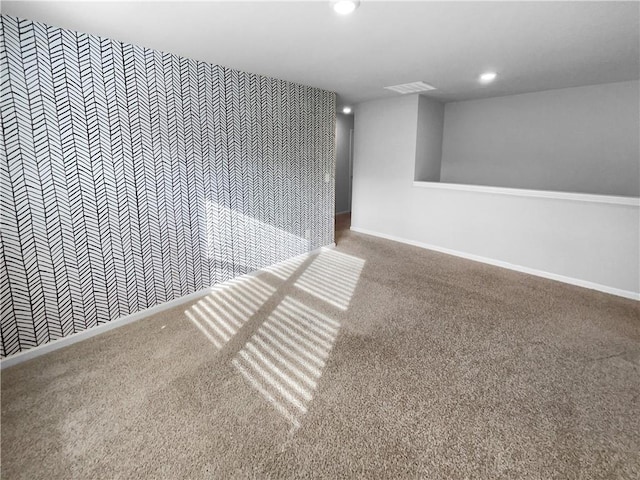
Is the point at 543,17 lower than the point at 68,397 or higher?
higher

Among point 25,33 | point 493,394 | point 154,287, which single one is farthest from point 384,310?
point 25,33

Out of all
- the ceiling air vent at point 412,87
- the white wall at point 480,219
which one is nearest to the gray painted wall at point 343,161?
the white wall at point 480,219

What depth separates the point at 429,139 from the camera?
5.03m

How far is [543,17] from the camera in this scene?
81.0 inches

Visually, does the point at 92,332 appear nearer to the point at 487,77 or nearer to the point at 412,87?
the point at 412,87

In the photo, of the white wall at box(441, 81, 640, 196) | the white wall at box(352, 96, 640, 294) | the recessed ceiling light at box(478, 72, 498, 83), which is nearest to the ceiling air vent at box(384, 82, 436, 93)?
the white wall at box(352, 96, 640, 294)

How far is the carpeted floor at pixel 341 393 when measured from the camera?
1522mm

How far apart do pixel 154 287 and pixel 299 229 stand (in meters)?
1.99

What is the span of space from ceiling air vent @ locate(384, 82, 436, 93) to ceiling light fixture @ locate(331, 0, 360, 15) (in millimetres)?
2201

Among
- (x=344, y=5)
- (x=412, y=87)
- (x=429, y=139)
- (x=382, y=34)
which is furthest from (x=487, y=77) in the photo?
(x=344, y=5)

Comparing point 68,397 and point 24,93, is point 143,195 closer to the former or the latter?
point 24,93

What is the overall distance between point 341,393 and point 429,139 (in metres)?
4.26

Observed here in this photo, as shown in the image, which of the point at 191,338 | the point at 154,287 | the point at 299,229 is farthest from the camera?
the point at 299,229

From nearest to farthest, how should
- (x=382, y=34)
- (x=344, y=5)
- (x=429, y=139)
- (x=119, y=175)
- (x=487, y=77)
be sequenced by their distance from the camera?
(x=344, y=5), (x=382, y=34), (x=119, y=175), (x=487, y=77), (x=429, y=139)
